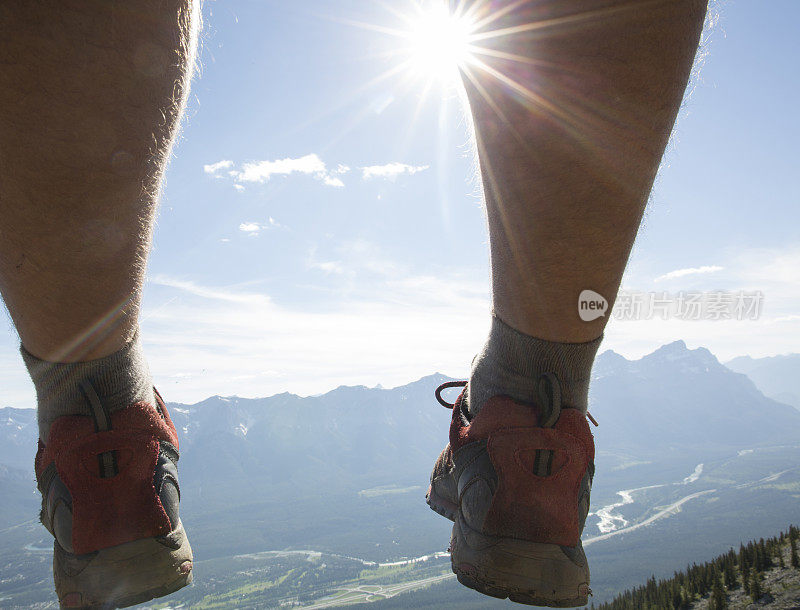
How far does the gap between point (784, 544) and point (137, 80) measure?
253 feet

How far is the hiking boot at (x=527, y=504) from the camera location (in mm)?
1627

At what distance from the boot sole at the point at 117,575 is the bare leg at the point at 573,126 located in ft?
5.08

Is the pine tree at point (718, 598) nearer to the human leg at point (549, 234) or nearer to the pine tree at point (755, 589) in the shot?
the pine tree at point (755, 589)

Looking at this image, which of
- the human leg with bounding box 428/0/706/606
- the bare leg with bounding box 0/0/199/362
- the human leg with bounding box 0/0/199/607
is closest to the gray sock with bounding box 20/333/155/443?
the human leg with bounding box 0/0/199/607

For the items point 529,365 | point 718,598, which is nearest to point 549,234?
point 529,365

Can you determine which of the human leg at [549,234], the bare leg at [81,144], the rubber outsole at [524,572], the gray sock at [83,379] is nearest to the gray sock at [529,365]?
the human leg at [549,234]

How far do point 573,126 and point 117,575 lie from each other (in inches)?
77.9

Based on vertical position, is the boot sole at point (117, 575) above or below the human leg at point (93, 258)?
below

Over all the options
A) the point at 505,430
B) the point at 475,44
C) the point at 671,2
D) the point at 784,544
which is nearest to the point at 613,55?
the point at 671,2

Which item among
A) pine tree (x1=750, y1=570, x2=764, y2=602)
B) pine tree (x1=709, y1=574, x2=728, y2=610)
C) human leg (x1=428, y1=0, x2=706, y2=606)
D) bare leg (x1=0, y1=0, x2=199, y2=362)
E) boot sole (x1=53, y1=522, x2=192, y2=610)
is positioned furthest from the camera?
pine tree (x1=709, y1=574, x2=728, y2=610)

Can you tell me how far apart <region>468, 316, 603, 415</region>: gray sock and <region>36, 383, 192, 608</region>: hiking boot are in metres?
1.28

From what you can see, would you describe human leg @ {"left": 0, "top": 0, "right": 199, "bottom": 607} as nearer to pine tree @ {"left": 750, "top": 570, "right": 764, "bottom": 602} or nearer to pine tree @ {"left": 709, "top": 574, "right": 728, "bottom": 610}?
pine tree @ {"left": 750, "top": 570, "right": 764, "bottom": 602}

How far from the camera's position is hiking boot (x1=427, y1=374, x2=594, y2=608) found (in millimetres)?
1627

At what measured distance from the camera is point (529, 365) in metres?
1.71
